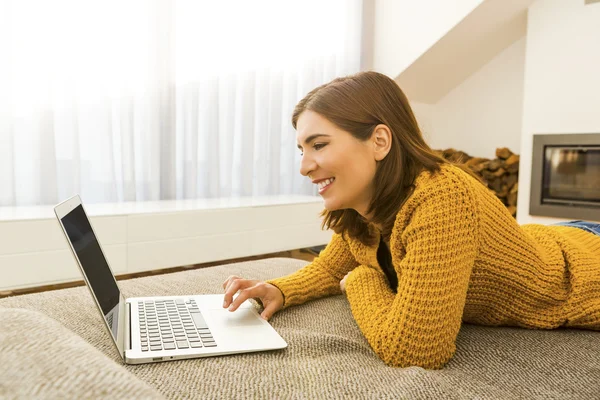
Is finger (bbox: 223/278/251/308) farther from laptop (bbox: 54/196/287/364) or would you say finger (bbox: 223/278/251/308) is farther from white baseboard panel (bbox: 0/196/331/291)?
white baseboard panel (bbox: 0/196/331/291)

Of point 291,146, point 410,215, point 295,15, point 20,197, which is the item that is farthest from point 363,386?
point 295,15

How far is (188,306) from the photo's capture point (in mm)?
1067

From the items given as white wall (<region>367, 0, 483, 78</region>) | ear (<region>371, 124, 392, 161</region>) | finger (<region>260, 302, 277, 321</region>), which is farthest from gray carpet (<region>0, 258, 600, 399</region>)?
white wall (<region>367, 0, 483, 78</region>)

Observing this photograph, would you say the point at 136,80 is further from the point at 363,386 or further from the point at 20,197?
the point at 363,386

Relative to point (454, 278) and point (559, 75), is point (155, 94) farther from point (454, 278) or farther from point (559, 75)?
point (559, 75)

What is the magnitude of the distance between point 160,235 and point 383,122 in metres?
1.92

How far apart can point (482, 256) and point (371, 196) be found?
255 millimetres

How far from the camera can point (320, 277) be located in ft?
4.25

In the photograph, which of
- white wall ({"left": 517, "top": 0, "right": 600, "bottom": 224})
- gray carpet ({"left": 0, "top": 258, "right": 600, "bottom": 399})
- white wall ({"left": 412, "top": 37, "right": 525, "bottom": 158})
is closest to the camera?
gray carpet ({"left": 0, "top": 258, "right": 600, "bottom": 399})

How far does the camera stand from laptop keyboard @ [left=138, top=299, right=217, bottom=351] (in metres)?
0.87

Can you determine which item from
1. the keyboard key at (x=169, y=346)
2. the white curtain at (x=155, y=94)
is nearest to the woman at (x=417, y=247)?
the keyboard key at (x=169, y=346)

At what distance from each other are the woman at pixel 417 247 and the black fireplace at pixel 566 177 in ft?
9.78

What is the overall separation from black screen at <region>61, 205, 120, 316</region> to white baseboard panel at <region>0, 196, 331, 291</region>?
4.82 ft

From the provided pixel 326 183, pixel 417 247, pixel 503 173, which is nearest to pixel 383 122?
pixel 326 183
